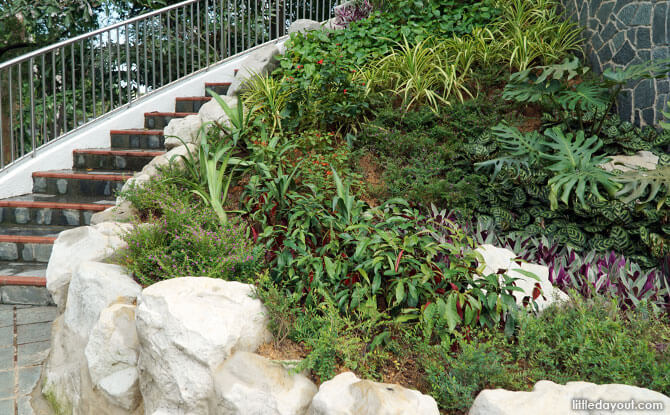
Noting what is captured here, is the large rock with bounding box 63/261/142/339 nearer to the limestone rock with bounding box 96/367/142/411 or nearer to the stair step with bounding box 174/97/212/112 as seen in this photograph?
the limestone rock with bounding box 96/367/142/411

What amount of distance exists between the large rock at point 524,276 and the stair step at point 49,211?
350cm

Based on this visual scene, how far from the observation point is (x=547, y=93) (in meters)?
3.67

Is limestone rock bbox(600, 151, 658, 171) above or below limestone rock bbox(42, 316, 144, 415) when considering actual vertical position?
above

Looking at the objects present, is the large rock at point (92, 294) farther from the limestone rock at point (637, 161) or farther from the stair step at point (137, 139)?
the limestone rock at point (637, 161)

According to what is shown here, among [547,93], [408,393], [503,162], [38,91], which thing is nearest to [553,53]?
[547,93]

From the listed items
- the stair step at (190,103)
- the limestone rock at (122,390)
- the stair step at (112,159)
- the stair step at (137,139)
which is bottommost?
the limestone rock at (122,390)

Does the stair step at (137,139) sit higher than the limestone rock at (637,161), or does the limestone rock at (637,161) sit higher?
the limestone rock at (637,161)

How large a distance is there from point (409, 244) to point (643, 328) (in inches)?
45.9

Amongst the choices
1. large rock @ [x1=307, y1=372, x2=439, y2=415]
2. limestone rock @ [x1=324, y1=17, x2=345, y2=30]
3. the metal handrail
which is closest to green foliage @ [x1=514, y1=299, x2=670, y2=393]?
large rock @ [x1=307, y1=372, x2=439, y2=415]

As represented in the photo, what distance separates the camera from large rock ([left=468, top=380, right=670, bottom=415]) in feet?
5.58

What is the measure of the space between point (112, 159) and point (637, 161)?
198 inches

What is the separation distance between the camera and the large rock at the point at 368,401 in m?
1.76

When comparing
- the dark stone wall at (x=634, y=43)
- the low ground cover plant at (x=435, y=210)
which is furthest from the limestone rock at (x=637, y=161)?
the dark stone wall at (x=634, y=43)

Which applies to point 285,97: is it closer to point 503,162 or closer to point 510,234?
point 503,162
